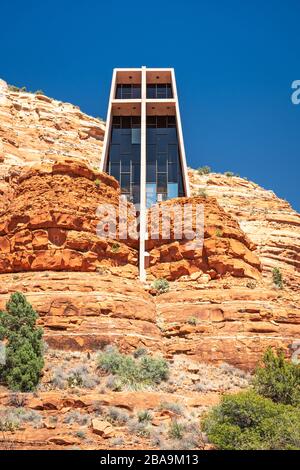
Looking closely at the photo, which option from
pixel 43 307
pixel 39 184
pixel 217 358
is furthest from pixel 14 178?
pixel 217 358

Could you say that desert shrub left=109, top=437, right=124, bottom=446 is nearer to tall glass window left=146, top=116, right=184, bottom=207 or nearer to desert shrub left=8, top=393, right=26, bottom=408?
desert shrub left=8, top=393, right=26, bottom=408

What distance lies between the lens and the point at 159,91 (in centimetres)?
4884

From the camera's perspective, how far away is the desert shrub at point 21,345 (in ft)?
74.3

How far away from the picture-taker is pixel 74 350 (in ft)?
86.7

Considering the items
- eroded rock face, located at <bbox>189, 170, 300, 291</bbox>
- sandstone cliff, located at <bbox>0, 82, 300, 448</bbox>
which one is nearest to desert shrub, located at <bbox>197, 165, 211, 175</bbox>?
eroded rock face, located at <bbox>189, 170, 300, 291</bbox>

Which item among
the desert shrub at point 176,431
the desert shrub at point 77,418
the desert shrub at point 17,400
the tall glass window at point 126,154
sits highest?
the tall glass window at point 126,154

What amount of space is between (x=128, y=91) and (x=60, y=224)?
1933 centimetres

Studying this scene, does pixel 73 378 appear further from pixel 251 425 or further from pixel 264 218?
pixel 264 218

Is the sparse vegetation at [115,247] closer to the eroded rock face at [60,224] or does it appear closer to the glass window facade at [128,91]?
the eroded rock face at [60,224]

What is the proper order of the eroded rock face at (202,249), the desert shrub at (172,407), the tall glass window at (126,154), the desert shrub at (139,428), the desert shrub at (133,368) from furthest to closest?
the tall glass window at (126,154) → the eroded rock face at (202,249) → the desert shrub at (133,368) → the desert shrub at (172,407) → the desert shrub at (139,428)

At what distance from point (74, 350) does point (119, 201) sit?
11.8 meters

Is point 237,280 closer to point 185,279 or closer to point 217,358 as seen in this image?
point 185,279

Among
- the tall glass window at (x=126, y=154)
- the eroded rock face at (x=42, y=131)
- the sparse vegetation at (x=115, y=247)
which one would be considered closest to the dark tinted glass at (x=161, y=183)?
the tall glass window at (x=126, y=154)

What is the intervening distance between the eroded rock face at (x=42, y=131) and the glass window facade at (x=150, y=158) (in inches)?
350
